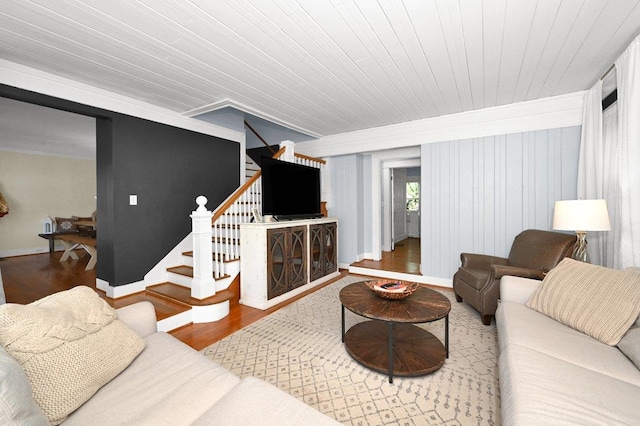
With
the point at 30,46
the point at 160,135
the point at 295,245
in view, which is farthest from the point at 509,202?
the point at 30,46

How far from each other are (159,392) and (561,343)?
2052 millimetres

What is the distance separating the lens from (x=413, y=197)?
29.9 ft

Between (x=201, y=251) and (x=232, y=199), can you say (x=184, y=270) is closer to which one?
(x=201, y=251)

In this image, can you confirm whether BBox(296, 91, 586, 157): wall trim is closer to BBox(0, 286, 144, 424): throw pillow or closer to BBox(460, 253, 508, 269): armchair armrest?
BBox(460, 253, 508, 269): armchair armrest

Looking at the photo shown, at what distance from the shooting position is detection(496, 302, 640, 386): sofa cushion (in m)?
1.29

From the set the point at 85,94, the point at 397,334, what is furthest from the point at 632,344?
the point at 85,94

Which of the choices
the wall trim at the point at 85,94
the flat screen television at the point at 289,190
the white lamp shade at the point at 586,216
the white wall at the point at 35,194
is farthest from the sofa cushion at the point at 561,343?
the white wall at the point at 35,194

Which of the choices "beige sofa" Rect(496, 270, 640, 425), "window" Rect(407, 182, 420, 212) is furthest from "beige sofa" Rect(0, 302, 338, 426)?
"window" Rect(407, 182, 420, 212)

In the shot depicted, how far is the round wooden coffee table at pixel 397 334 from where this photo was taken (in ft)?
6.01

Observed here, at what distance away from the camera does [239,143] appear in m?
4.67

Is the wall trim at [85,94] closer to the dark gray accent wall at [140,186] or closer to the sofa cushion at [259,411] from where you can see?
the dark gray accent wall at [140,186]

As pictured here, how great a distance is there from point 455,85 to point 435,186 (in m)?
1.52

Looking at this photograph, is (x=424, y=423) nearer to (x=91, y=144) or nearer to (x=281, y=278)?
(x=281, y=278)

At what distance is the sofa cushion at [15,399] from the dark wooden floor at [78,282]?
1670mm
